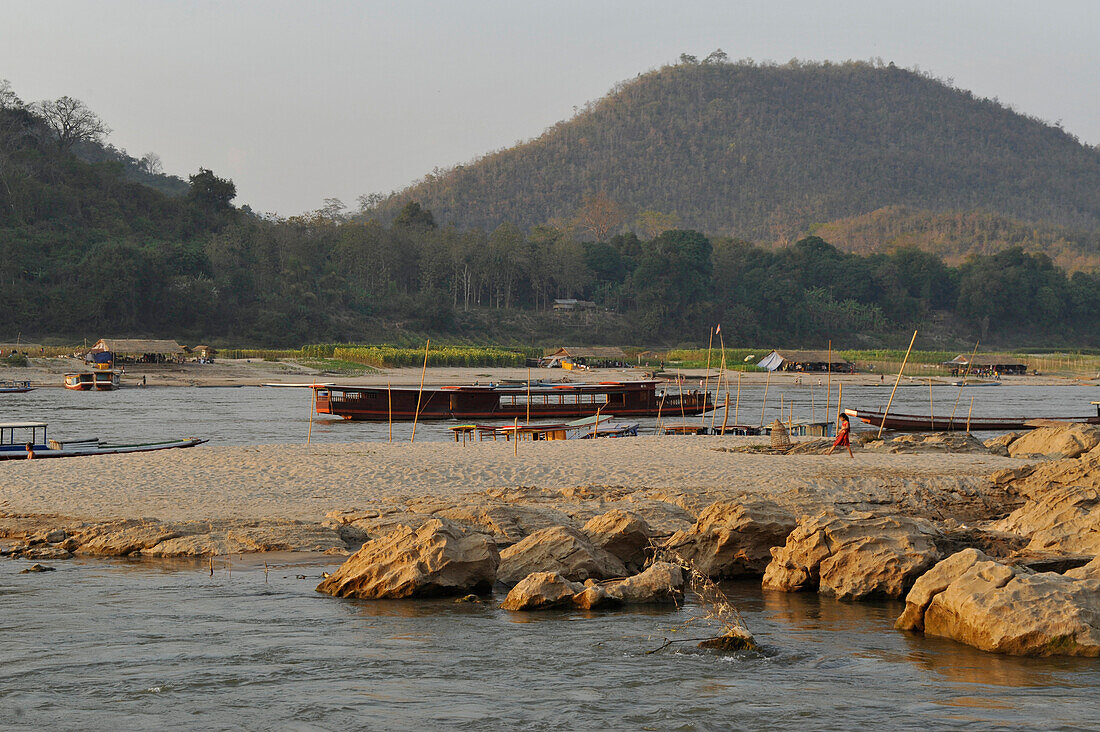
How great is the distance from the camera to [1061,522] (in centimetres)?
1404

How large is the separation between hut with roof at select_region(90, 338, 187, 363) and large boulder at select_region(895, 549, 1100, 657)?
72.9 meters

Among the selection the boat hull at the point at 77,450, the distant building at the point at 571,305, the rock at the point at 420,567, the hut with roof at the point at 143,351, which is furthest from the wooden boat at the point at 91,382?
the distant building at the point at 571,305

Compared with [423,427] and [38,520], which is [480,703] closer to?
[38,520]

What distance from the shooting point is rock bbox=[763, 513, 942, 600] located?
11.9 meters

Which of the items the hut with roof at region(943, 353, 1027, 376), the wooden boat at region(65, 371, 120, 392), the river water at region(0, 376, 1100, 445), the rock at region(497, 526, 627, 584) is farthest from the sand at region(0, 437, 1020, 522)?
the hut with roof at region(943, 353, 1027, 376)

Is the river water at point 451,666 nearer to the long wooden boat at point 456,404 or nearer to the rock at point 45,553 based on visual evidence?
the rock at point 45,553

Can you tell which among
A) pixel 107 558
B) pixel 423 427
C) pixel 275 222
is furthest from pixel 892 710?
pixel 275 222

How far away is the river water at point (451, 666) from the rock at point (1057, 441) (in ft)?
43.6

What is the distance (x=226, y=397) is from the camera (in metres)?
57.2

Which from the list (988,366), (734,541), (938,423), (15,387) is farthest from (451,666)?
(988,366)

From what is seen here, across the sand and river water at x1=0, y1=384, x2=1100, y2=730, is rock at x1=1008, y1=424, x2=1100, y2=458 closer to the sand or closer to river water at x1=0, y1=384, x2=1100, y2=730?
the sand

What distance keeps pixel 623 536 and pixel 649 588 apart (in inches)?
55.0

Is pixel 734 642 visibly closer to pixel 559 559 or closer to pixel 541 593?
pixel 541 593

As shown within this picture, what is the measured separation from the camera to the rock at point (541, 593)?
1146cm
